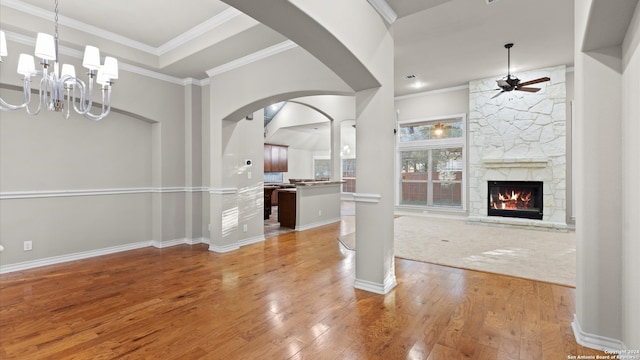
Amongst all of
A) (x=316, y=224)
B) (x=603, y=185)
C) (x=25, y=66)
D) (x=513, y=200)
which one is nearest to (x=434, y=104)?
(x=513, y=200)

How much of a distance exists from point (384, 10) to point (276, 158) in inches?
385

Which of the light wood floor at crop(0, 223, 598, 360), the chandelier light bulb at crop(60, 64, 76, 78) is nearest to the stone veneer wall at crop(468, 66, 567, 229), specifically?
the light wood floor at crop(0, 223, 598, 360)

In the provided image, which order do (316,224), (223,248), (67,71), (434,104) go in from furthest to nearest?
(434,104)
(316,224)
(223,248)
(67,71)

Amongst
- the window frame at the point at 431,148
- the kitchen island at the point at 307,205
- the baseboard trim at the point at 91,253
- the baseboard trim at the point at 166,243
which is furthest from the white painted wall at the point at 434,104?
the baseboard trim at the point at 166,243

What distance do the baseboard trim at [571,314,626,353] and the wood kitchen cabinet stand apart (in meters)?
10.6

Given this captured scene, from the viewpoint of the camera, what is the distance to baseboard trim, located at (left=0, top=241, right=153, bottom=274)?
3.69 metres

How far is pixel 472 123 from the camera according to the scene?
700 cm

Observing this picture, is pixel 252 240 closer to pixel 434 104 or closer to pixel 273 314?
pixel 273 314

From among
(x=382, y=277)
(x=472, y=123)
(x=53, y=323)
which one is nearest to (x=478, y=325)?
(x=382, y=277)

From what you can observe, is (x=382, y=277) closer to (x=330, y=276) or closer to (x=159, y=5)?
(x=330, y=276)

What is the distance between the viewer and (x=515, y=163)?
21.2ft

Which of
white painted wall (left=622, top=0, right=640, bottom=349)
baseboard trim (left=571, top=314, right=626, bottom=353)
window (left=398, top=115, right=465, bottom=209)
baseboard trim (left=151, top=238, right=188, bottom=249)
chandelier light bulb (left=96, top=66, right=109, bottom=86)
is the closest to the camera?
white painted wall (left=622, top=0, right=640, bottom=349)

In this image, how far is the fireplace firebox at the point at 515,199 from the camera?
6383mm

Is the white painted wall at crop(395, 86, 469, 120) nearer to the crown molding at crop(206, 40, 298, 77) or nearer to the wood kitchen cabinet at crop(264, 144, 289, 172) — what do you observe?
the crown molding at crop(206, 40, 298, 77)
